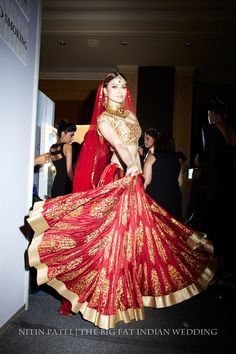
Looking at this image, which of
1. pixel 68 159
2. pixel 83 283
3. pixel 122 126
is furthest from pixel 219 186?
pixel 68 159

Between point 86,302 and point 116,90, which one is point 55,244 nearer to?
point 86,302

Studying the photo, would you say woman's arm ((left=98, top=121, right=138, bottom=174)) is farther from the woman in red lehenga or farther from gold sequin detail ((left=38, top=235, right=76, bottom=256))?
gold sequin detail ((left=38, top=235, right=76, bottom=256))

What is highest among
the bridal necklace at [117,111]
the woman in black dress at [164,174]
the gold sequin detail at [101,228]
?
the bridal necklace at [117,111]

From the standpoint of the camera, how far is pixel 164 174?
324 cm

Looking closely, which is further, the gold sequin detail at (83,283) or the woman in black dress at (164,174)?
the woman in black dress at (164,174)

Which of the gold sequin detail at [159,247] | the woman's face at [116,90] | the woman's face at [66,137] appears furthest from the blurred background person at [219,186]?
the woman's face at [66,137]

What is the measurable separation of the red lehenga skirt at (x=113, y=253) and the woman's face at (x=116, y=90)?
0.64 m

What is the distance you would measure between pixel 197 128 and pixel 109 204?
594 cm

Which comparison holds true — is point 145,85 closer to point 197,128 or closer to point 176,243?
point 197,128

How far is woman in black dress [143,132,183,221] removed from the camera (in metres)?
3.20

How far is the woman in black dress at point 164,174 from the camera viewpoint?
3.20m

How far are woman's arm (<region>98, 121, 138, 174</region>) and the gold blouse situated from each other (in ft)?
0.14

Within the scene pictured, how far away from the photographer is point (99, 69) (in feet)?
24.3

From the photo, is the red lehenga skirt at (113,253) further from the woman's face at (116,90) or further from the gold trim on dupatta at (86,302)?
the woman's face at (116,90)
